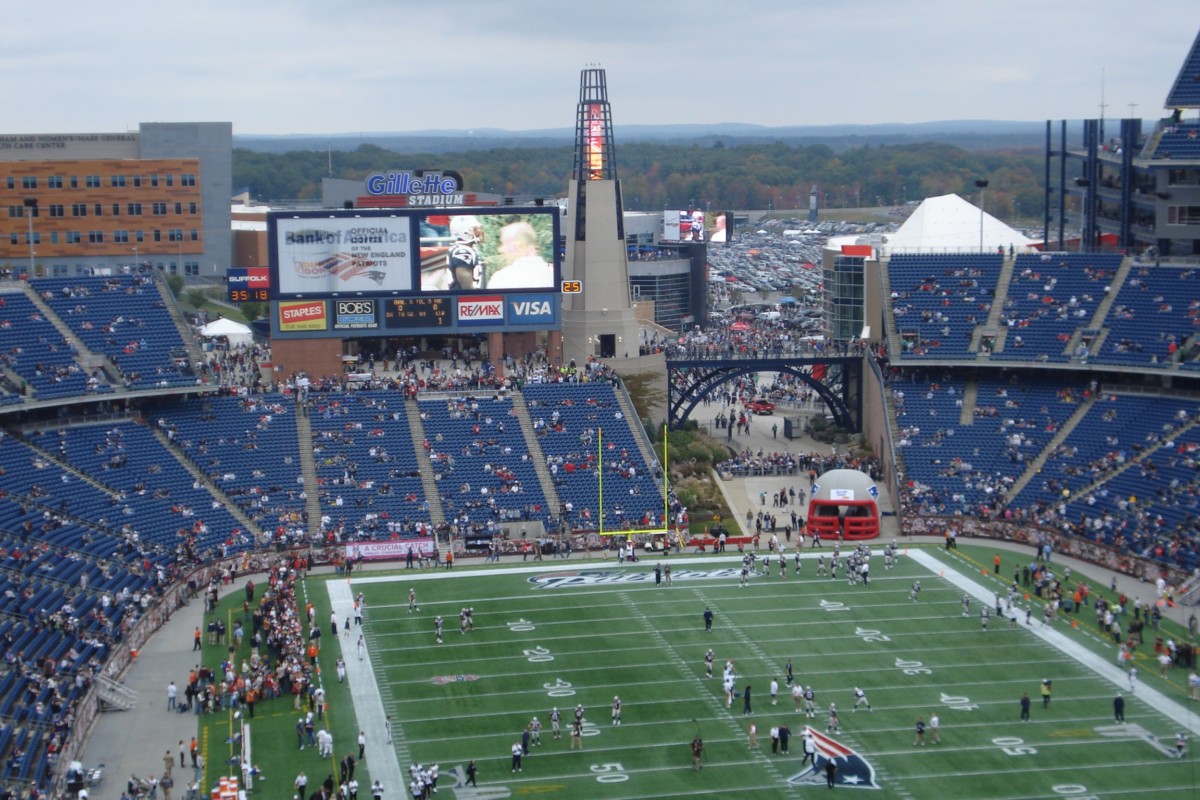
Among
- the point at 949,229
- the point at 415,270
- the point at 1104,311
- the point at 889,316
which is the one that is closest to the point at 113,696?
the point at 415,270

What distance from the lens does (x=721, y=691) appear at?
38000mm

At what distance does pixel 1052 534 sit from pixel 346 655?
22.8 m

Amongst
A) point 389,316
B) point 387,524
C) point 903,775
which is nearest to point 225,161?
point 389,316

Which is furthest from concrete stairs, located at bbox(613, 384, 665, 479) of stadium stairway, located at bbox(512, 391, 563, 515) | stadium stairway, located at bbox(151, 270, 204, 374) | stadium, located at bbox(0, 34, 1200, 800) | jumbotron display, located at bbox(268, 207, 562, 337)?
stadium stairway, located at bbox(151, 270, 204, 374)

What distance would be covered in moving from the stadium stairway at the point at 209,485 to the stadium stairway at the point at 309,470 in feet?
5.53

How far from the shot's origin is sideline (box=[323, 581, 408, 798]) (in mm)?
32844

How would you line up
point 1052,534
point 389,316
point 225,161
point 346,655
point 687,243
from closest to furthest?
point 346,655 → point 1052,534 → point 389,316 → point 225,161 → point 687,243

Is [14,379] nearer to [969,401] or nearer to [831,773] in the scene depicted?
[831,773]

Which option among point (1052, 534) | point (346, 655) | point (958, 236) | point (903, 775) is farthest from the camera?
point (958, 236)

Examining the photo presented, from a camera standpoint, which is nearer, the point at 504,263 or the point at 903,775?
the point at 903,775

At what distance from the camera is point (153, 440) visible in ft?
177

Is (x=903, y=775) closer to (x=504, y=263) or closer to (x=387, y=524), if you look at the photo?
(x=387, y=524)

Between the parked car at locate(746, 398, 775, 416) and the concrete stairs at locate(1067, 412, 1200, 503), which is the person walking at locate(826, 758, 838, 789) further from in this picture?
the parked car at locate(746, 398, 775, 416)

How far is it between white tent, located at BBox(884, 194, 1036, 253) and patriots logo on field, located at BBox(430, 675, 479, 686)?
168ft
